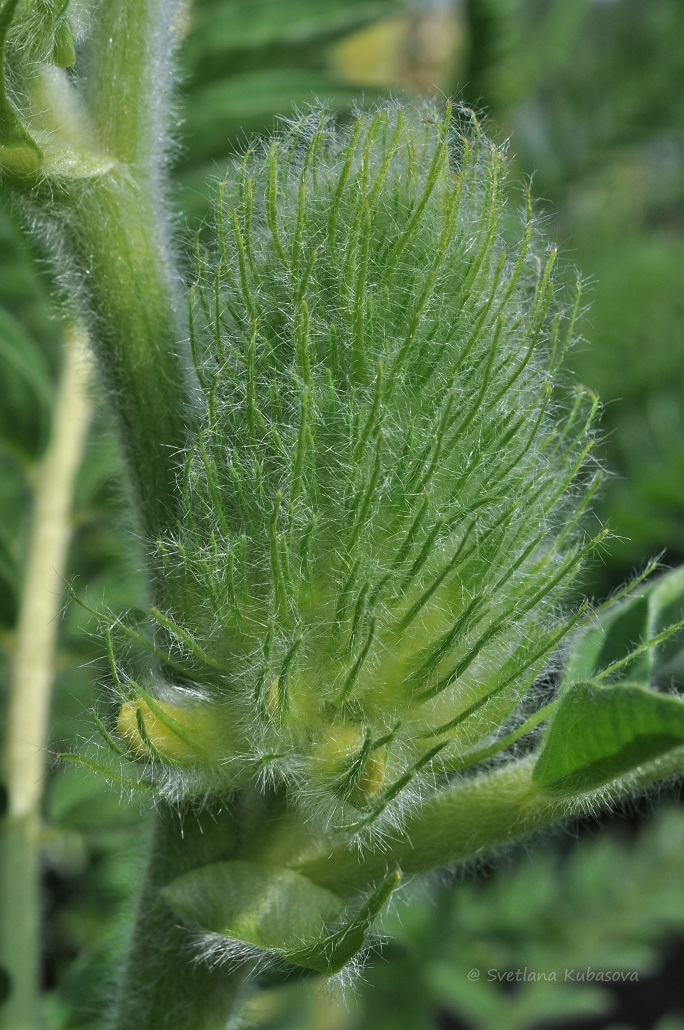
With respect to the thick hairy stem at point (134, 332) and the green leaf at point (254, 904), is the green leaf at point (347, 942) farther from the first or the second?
the thick hairy stem at point (134, 332)

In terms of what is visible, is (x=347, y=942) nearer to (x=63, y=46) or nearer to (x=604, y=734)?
(x=604, y=734)

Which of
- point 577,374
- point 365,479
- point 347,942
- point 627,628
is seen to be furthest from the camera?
point 577,374

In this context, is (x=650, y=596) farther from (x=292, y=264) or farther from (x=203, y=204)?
(x=203, y=204)

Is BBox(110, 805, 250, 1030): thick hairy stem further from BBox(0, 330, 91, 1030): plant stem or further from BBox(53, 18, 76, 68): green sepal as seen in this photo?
→ BBox(53, 18, 76, 68): green sepal

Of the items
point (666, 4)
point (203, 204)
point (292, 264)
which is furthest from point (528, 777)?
point (666, 4)

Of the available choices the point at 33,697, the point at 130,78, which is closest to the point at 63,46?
the point at 130,78

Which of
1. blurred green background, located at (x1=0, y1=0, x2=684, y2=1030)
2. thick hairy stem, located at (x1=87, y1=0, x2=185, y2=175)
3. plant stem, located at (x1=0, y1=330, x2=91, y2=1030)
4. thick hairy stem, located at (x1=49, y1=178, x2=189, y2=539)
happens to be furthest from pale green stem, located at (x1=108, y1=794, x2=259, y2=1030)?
thick hairy stem, located at (x1=87, y1=0, x2=185, y2=175)
